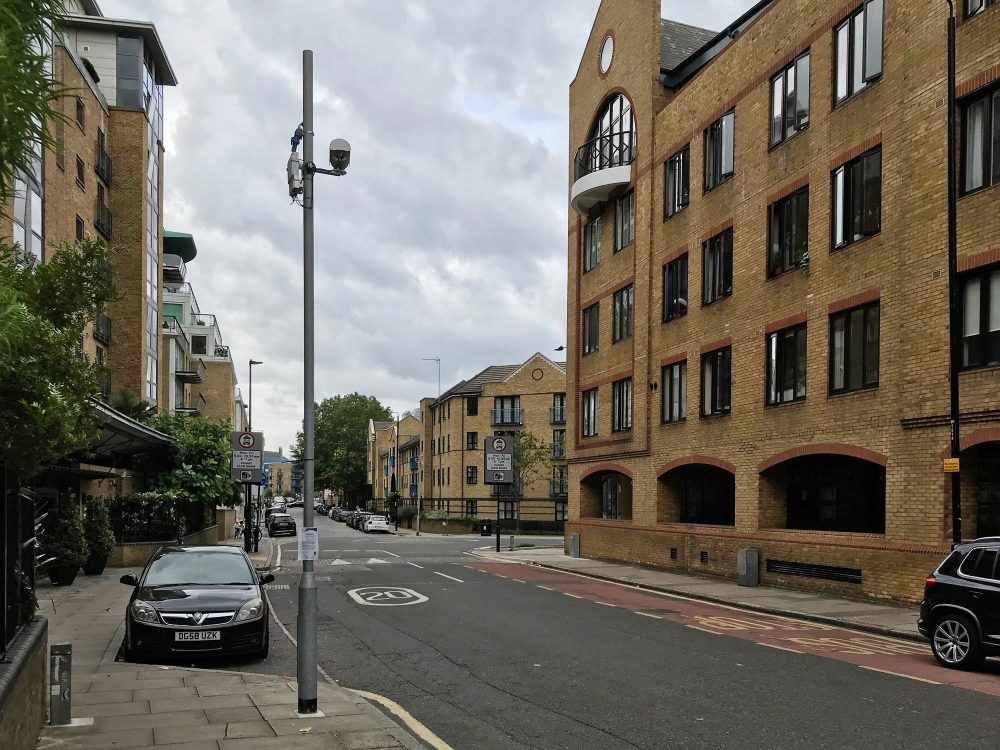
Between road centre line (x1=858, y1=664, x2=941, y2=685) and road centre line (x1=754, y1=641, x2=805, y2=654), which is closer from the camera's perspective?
road centre line (x1=858, y1=664, x2=941, y2=685)

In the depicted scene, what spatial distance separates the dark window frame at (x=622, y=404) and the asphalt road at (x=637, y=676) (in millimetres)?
A: 12580

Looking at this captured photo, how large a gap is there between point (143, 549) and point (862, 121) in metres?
24.4

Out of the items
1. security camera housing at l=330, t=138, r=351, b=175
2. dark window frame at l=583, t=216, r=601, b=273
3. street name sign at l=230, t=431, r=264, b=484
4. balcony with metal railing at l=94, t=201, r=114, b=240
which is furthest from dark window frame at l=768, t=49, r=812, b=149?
balcony with metal railing at l=94, t=201, r=114, b=240

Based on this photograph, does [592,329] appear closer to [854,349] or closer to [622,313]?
[622,313]

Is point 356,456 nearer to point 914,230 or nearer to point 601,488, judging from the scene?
point 601,488

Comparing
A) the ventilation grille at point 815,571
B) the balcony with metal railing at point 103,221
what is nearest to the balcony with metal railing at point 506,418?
the balcony with metal railing at point 103,221

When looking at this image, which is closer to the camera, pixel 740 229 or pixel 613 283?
pixel 740 229

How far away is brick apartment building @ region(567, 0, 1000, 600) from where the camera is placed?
1717 cm

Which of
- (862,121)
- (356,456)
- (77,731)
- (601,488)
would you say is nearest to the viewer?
(77,731)

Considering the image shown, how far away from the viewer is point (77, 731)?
26.0 feet

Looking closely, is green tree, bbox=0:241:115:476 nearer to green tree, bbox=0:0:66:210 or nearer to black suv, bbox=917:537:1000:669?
green tree, bbox=0:0:66:210

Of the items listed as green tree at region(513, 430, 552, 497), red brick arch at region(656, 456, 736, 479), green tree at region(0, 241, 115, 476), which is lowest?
green tree at region(513, 430, 552, 497)

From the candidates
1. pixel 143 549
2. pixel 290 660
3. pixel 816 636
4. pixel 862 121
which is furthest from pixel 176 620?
pixel 143 549

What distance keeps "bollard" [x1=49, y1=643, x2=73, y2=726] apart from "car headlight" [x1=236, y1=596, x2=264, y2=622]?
3.91 meters
